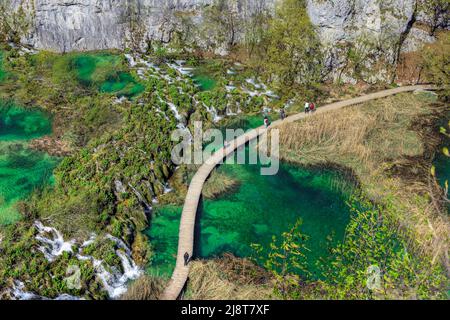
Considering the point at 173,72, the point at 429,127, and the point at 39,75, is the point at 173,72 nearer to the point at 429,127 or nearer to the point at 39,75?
the point at 39,75

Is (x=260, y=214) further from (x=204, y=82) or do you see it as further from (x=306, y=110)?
(x=204, y=82)

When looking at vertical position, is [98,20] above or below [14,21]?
below

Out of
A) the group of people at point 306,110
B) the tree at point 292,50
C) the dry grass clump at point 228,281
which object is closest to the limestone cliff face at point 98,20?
the tree at point 292,50

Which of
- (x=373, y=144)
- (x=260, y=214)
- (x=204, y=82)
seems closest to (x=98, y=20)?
(x=204, y=82)

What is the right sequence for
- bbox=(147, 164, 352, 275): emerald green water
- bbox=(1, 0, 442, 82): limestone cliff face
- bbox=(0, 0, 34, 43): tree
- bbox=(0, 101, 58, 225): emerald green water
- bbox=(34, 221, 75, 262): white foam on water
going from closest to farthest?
bbox=(34, 221, 75, 262): white foam on water
bbox=(147, 164, 352, 275): emerald green water
bbox=(0, 101, 58, 225): emerald green water
bbox=(1, 0, 442, 82): limestone cliff face
bbox=(0, 0, 34, 43): tree

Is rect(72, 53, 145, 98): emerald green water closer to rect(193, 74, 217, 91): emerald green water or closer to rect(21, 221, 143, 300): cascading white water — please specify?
rect(193, 74, 217, 91): emerald green water

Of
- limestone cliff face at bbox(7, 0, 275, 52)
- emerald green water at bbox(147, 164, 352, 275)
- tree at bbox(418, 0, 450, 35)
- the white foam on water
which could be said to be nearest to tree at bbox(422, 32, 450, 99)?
tree at bbox(418, 0, 450, 35)

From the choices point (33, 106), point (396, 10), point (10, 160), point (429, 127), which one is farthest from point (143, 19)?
point (429, 127)

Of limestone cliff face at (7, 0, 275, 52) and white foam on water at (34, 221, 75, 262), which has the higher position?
limestone cliff face at (7, 0, 275, 52)
